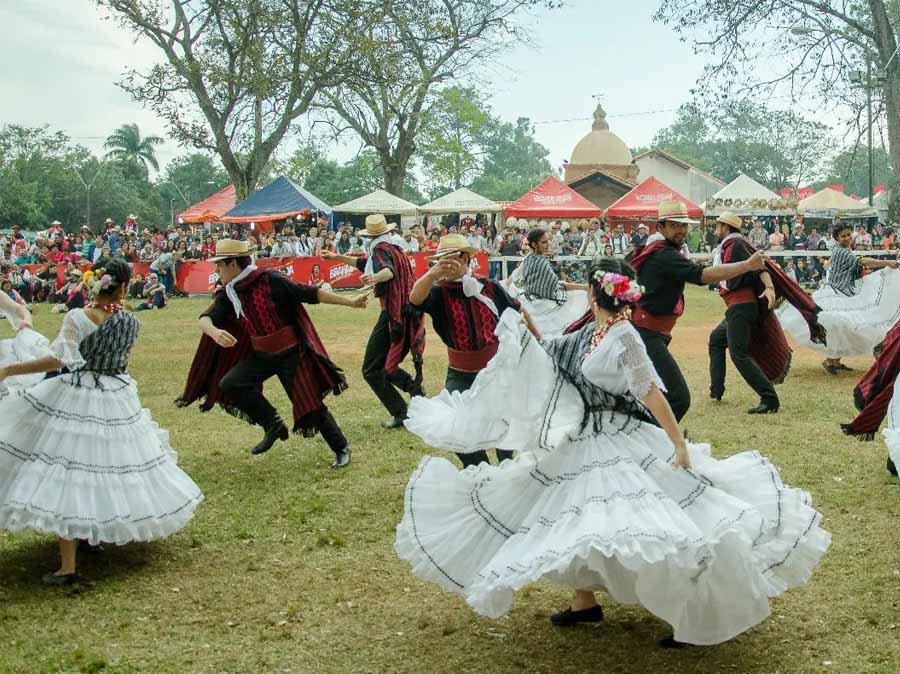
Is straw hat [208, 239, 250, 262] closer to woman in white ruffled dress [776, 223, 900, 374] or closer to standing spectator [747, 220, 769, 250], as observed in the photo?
woman in white ruffled dress [776, 223, 900, 374]

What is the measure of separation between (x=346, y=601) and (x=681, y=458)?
6.62ft

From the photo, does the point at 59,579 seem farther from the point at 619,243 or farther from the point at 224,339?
the point at 619,243

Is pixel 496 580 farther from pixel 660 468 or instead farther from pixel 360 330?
pixel 360 330

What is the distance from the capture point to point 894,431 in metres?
5.25

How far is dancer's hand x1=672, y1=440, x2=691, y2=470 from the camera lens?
445 centimetres

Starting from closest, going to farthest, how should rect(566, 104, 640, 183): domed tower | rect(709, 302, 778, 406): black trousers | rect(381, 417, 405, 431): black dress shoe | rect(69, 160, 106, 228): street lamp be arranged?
1. rect(381, 417, 405, 431): black dress shoe
2. rect(709, 302, 778, 406): black trousers
3. rect(69, 160, 106, 228): street lamp
4. rect(566, 104, 640, 183): domed tower

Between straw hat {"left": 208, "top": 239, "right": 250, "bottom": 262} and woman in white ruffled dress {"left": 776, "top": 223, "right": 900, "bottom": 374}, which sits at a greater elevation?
straw hat {"left": 208, "top": 239, "right": 250, "bottom": 262}

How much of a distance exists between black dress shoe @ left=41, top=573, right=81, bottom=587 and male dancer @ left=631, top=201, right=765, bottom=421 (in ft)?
13.0

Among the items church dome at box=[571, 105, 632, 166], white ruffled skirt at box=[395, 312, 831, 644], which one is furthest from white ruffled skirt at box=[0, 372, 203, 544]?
church dome at box=[571, 105, 632, 166]

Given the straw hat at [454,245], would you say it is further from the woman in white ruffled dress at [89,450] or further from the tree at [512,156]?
the tree at [512,156]

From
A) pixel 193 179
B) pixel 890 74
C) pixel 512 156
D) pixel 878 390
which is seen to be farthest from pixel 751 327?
pixel 512 156

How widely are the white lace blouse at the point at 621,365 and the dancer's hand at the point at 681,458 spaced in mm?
260

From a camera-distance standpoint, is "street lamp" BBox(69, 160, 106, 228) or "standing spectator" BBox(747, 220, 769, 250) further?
"street lamp" BBox(69, 160, 106, 228)

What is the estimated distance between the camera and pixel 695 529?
4.11m
